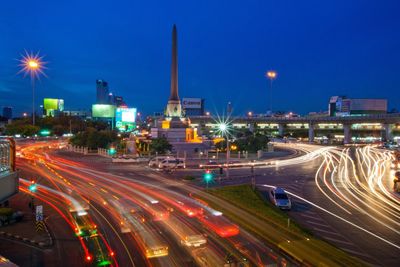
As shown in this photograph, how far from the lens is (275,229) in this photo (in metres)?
17.6

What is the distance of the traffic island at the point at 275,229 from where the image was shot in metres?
12.6

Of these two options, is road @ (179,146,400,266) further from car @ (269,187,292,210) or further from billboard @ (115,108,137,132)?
billboard @ (115,108,137,132)

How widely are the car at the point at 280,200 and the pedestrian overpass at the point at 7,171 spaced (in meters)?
17.1

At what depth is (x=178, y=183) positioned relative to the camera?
31812 millimetres

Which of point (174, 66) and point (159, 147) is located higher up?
point (174, 66)

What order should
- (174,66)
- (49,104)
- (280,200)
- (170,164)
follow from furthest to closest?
(49,104) < (174,66) < (170,164) < (280,200)

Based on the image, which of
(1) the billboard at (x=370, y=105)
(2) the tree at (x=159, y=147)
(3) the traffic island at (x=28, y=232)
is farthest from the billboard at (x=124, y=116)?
(1) the billboard at (x=370, y=105)

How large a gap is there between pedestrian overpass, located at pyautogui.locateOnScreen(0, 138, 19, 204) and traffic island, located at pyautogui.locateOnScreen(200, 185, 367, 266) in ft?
36.1

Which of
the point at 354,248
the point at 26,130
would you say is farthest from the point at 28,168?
the point at 26,130

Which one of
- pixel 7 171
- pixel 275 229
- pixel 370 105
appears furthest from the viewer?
pixel 370 105

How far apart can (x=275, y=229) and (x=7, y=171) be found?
43.0 ft

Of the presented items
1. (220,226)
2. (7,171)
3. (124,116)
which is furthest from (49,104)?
(7,171)

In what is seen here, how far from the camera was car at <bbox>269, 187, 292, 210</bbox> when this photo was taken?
23062mm

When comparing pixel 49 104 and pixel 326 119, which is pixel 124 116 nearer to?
pixel 326 119
